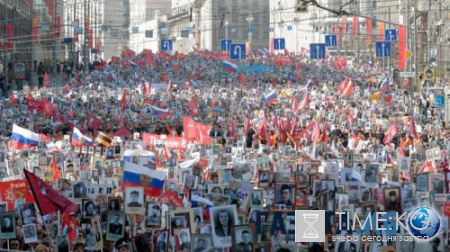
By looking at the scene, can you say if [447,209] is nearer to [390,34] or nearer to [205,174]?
[205,174]

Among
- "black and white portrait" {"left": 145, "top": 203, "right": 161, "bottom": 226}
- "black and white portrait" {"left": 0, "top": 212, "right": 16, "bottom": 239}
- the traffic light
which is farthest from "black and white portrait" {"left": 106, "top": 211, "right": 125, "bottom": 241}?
the traffic light

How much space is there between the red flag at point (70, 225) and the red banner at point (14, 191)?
3.82ft

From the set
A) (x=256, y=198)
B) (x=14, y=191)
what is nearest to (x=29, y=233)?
(x=14, y=191)

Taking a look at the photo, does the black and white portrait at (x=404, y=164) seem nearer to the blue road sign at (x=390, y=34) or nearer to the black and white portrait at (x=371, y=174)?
the black and white portrait at (x=371, y=174)

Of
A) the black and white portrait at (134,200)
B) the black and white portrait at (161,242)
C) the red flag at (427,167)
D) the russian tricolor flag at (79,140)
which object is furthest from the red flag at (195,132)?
the black and white portrait at (161,242)

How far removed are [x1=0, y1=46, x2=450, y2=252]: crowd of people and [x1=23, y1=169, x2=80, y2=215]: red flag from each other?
0.09ft

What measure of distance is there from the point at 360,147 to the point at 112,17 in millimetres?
169584

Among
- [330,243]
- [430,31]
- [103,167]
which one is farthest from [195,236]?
[430,31]

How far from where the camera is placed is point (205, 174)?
71.0 ft

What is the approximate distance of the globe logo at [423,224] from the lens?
14.7 meters

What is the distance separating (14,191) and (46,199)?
50.8 inches

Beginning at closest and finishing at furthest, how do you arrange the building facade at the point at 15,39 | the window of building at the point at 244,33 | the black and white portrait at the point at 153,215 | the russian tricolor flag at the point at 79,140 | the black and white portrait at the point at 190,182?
the black and white portrait at the point at 153,215 < the black and white portrait at the point at 190,182 < the russian tricolor flag at the point at 79,140 < the building facade at the point at 15,39 < the window of building at the point at 244,33

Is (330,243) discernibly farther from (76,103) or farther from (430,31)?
(430,31)

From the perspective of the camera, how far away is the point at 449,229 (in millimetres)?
15547
